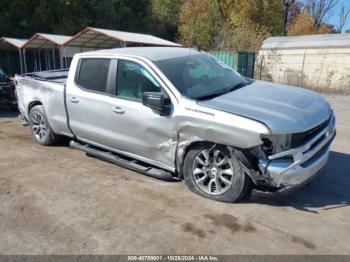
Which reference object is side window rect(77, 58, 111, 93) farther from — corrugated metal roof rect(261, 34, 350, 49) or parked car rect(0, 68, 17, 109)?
corrugated metal roof rect(261, 34, 350, 49)

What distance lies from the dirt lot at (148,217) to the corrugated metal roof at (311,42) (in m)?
15.6

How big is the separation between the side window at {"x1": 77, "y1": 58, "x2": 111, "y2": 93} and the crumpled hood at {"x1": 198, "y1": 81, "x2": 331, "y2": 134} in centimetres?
182

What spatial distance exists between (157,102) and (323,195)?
7.99 feet

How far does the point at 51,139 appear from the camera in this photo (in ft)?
22.0

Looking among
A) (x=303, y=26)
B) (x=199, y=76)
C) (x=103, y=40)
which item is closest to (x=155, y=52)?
(x=199, y=76)

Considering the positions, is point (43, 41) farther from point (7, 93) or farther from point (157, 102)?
point (157, 102)

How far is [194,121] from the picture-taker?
13.9 feet

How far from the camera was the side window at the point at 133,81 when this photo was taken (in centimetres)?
477

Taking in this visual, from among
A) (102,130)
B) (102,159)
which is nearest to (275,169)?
(102,130)

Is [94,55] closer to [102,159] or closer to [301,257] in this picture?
[102,159]

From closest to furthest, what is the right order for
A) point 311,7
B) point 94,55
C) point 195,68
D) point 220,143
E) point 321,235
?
point 321,235
point 220,143
point 195,68
point 94,55
point 311,7

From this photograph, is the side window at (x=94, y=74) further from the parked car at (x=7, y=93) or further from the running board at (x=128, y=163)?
the parked car at (x=7, y=93)

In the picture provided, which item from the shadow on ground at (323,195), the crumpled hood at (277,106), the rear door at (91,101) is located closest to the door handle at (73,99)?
the rear door at (91,101)

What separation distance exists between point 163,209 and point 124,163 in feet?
4.05
